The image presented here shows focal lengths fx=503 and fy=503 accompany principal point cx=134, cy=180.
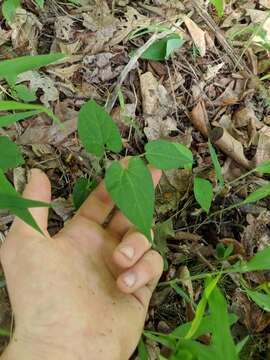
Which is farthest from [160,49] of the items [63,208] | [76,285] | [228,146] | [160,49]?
[76,285]

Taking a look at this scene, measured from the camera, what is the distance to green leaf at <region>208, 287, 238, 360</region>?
87 cm

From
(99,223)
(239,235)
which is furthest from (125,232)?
(239,235)

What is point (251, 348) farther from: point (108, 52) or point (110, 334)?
point (108, 52)

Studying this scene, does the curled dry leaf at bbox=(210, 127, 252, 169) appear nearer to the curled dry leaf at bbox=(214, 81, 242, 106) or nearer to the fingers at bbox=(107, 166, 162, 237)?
the curled dry leaf at bbox=(214, 81, 242, 106)

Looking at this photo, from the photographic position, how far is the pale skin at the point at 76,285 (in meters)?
0.99

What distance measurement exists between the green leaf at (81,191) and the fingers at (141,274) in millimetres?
219

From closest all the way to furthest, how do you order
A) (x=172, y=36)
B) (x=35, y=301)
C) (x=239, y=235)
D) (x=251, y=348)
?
(x=35, y=301), (x=251, y=348), (x=239, y=235), (x=172, y=36)

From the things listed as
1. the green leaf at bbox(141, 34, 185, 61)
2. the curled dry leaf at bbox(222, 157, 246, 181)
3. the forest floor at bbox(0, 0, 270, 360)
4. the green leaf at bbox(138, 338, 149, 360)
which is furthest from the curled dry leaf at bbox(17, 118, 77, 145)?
the green leaf at bbox(138, 338, 149, 360)

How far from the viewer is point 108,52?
1.51 m

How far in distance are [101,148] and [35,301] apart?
→ 35cm

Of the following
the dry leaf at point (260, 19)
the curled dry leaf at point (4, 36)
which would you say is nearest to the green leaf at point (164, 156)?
the curled dry leaf at point (4, 36)

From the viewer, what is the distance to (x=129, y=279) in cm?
105

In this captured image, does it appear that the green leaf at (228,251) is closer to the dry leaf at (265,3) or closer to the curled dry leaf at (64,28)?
the curled dry leaf at (64,28)

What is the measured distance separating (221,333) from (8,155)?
1.75 feet
